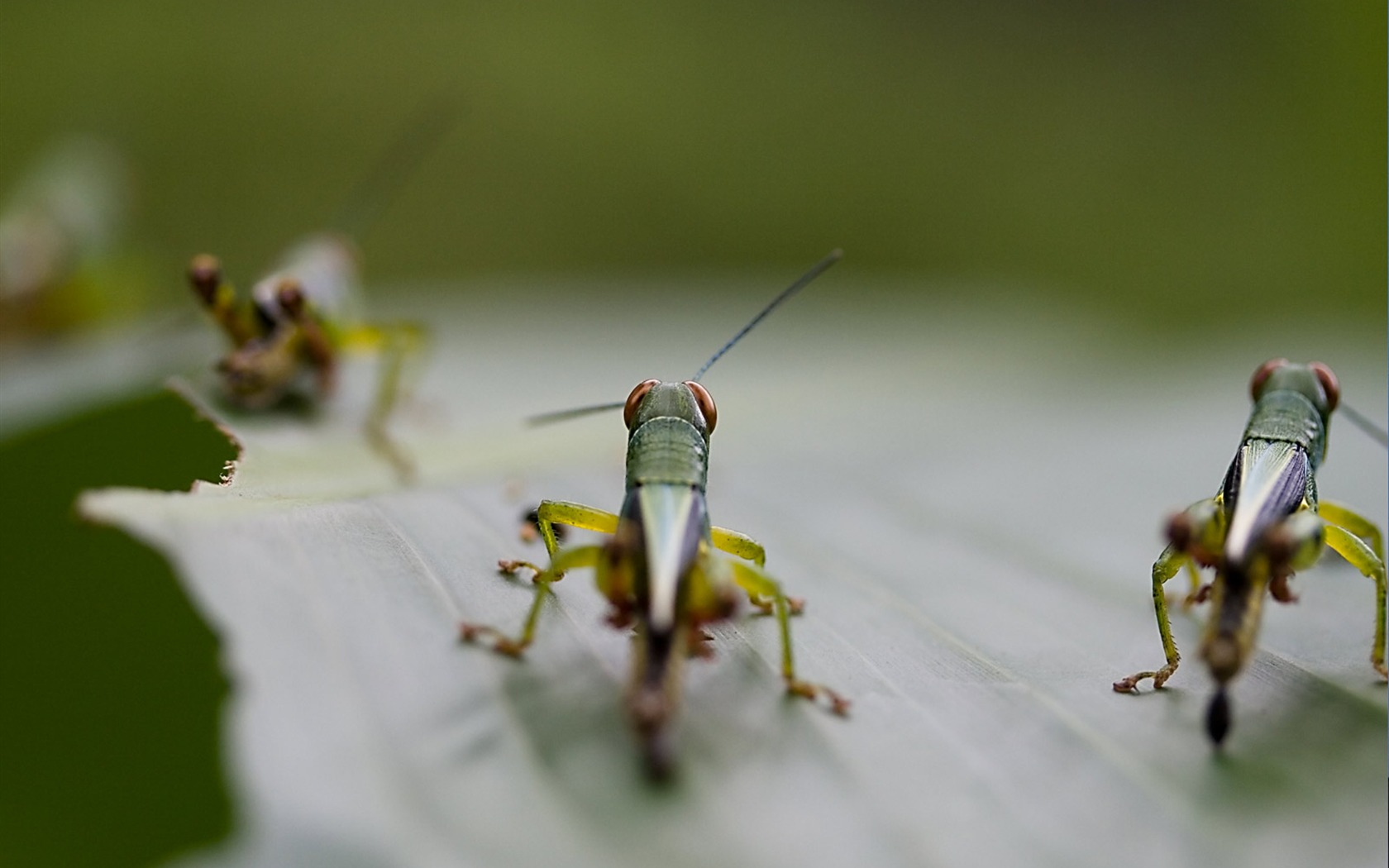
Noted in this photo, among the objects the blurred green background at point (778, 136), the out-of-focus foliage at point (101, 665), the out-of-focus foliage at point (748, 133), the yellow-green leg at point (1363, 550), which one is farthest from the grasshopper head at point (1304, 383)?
the out-of-focus foliage at point (748, 133)

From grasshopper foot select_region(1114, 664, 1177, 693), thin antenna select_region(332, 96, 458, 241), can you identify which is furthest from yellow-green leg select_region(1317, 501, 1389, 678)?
thin antenna select_region(332, 96, 458, 241)

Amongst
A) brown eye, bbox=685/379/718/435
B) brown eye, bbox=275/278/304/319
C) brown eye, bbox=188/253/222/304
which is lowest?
brown eye, bbox=685/379/718/435

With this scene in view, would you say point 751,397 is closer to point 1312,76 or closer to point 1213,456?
point 1213,456

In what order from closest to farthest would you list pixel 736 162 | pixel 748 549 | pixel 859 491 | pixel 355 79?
pixel 748 549, pixel 859 491, pixel 355 79, pixel 736 162

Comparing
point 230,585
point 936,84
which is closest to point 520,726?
point 230,585

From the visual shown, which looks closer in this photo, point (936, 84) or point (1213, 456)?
point (1213, 456)

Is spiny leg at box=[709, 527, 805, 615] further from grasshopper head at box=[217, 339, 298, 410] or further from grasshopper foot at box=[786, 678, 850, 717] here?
grasshopper head at box=[217, 339, 298, 410]
